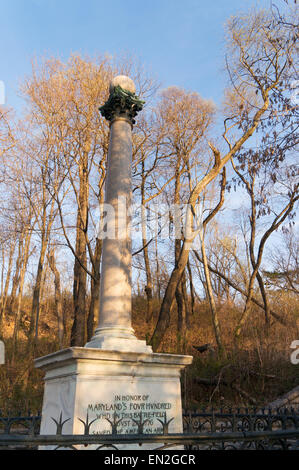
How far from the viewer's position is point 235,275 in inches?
1196

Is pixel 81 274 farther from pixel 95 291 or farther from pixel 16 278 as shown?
pixel 16 278

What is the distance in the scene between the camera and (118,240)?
22.2 feet

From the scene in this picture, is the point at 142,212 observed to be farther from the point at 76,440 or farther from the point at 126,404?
the point at 76,440

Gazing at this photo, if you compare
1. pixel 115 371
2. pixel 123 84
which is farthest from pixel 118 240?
pixel 123 84

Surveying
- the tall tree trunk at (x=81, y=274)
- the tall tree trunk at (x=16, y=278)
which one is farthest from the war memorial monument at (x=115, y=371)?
the tall tree trunk at (x=16, y=278)

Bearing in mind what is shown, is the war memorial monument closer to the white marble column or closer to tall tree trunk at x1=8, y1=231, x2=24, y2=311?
the white marble column

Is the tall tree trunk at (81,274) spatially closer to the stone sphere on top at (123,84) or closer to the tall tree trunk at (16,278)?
the tall tree trunk at (16,278)

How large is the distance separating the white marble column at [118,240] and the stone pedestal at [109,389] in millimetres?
392

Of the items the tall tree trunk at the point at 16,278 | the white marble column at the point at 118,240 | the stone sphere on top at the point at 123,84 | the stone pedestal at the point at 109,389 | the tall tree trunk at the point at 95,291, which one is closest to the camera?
the stone pedestal at the point at 109,389

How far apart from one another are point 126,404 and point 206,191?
16.4 metres

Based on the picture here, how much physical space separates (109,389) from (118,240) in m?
2.49

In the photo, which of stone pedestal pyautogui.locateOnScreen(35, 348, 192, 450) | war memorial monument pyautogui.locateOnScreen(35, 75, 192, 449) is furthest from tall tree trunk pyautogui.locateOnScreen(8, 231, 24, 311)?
stone pedestal pyautogui.locateOnScreen(35, 348, 192, 450)

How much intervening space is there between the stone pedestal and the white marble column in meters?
0.39

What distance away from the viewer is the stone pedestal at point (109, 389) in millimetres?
4945
